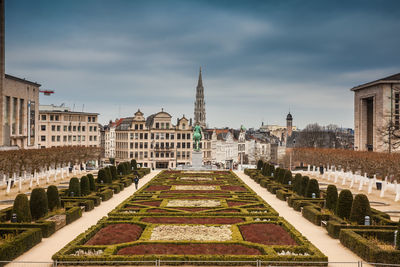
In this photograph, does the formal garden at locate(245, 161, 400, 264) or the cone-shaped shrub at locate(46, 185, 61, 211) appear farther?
the cone-shaped shrub at locate(46, 185, 61, 211)

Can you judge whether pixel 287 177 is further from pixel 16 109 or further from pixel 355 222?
pixel 16 109

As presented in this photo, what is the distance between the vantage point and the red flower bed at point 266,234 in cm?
2275

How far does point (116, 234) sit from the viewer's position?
24141 mm

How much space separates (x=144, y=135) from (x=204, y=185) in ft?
218

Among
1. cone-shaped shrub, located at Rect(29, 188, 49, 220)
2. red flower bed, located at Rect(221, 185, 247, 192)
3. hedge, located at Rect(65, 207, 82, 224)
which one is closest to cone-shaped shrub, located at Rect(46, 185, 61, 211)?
hedge, located at Rect(65, 207, 82, 224)

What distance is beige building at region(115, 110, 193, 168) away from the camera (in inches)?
4532

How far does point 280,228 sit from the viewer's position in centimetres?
2628

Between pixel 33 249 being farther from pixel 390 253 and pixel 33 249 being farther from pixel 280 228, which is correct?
pixel 390 253

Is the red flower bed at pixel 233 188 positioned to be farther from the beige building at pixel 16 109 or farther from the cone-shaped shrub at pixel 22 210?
the beige building at pixel 16 109

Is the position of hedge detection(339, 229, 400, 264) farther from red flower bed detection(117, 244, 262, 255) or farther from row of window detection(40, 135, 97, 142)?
row of window detection(40, 135, 97, 142)

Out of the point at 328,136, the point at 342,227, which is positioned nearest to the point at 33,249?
the point at 342,227

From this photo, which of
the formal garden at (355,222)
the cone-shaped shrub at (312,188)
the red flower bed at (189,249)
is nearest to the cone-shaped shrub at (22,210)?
the red flower bed at (189,249)

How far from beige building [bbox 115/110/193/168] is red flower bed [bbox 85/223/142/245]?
88.1 metres

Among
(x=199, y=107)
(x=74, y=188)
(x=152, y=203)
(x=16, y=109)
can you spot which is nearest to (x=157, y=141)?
(x=16, y=109)
